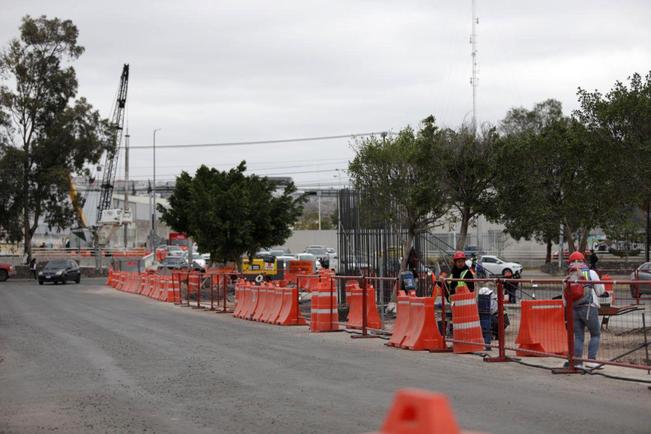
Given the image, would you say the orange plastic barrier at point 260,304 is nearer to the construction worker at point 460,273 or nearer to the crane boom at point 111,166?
the construction worker at point 460,273

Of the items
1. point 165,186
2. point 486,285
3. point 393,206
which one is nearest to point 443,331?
point 486,285

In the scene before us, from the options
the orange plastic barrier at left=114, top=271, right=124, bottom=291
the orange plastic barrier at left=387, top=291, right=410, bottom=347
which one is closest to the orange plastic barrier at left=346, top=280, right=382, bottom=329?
the orange plastic barrier at left=387, top=291, right=410, bottom=347

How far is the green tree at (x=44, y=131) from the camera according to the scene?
219ft

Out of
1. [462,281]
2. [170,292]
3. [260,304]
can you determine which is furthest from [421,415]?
[170,292]

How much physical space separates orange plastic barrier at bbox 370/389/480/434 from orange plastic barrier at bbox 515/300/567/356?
35.3ft

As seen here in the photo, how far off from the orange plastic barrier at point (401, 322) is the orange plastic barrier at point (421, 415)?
492 inches

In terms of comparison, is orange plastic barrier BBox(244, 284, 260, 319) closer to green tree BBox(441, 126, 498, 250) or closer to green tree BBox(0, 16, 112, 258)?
green tree BBox(441, 126, 498, 250)

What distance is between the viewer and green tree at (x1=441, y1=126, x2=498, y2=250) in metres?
39.9

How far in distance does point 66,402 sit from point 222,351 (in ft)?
17.5

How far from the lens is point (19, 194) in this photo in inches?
2621

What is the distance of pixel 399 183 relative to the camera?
1276 inches

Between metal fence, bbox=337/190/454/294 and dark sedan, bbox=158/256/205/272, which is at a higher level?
metal fence, bbox=337/190/454/294

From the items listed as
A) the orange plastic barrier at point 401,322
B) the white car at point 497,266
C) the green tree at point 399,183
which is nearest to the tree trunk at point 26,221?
→ the white car at point 497,266

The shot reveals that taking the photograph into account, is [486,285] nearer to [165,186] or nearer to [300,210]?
[300,210]
